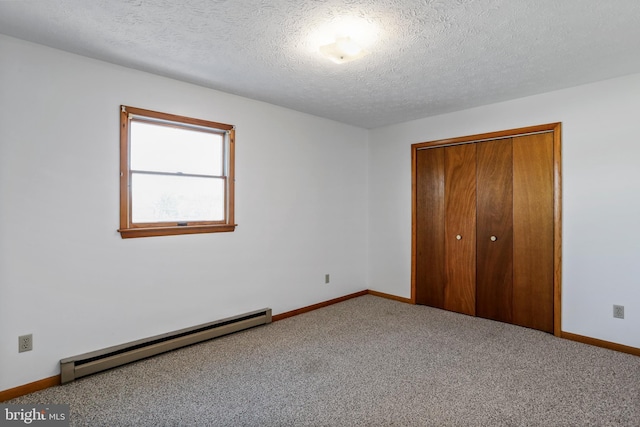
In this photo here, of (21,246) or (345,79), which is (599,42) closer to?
(345,79)

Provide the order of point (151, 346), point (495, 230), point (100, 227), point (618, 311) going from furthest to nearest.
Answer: point (495, 230), point (618, 311), point (151, 346), point (100, 227)

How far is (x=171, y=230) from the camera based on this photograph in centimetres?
305

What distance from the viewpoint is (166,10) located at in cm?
198

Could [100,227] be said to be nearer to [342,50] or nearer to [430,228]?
[342,50]

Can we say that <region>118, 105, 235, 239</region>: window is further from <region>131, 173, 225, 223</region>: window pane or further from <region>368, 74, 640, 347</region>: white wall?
<region>368, 74, 640, 347</region>: white wall

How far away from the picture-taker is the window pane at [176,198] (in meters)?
2.92

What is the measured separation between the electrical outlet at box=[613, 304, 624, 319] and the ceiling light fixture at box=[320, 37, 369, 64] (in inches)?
125

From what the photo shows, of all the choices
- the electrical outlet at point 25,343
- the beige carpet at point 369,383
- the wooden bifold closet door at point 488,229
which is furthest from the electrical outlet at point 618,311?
the electrical outlet at point 25,343

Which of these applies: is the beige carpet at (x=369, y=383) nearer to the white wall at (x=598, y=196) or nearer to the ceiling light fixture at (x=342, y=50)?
the white wall at (x=598, y=196)

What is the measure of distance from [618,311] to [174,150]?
168 inches

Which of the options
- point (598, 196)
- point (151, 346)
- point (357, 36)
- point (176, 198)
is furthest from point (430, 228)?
point (151, 346)

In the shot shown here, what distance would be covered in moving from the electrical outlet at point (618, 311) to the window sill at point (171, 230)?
3640 millimetres

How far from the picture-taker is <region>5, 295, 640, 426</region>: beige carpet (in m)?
2.08

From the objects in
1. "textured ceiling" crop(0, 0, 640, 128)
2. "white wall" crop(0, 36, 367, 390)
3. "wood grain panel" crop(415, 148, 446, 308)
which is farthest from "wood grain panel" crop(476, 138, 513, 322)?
"white wall" crop(0, 36, 367, 390)
